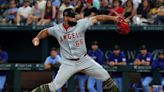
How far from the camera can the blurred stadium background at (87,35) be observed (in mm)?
13930

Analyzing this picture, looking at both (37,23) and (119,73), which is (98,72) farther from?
(37,23)

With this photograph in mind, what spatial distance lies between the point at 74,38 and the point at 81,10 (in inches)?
217

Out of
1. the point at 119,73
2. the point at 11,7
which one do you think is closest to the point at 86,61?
the point at 119,73

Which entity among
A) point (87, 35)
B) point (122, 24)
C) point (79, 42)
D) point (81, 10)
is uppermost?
point (122, 24)

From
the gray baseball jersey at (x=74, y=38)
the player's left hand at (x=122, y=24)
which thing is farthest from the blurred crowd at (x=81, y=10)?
the gray baseball jersey at (x=74, y=38)

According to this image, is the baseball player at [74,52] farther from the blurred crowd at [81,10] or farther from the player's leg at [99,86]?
the blurred crowd at [81,10]

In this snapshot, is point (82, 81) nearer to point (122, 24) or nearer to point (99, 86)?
point (99, 86)

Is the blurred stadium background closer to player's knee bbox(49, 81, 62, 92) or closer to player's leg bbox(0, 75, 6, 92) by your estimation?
player's leg bbox(0, 75, 6, 92)

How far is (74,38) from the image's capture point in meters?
9.84

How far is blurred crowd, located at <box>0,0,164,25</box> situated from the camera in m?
15.1

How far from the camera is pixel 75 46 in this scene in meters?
9.83

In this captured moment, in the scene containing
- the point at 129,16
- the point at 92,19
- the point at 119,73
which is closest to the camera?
the point at 92,19

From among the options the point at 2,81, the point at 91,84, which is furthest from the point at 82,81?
the point at 2,81

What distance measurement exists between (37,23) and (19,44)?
6.59 feet
